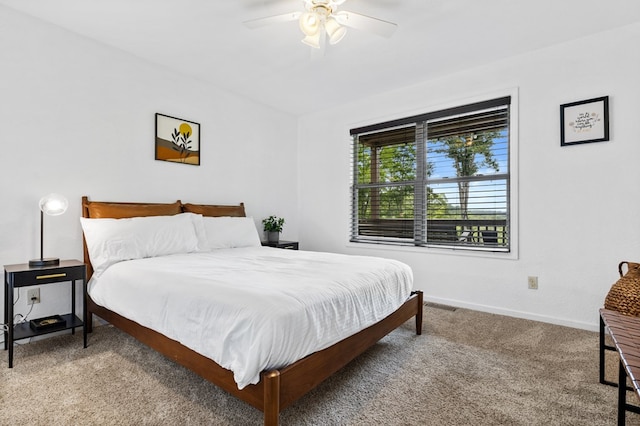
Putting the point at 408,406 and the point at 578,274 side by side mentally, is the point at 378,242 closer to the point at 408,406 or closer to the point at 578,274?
the point at 578,274

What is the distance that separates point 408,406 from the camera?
1.71m

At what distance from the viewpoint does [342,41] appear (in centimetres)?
288

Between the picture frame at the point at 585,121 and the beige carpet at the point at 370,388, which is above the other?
the picture frame at the point at 585,121

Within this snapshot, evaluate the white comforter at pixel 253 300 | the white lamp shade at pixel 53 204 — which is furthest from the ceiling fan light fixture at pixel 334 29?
the white lamp shade at pixel 53 204

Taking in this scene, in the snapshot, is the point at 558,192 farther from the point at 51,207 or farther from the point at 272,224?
the point at 51,207

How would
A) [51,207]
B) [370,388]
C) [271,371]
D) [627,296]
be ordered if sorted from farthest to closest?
[51,207]
[627,296]
[370,388]
[271,371]

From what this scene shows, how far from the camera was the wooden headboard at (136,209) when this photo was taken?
2797mm

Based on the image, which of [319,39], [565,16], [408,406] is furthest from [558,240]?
[319,39]

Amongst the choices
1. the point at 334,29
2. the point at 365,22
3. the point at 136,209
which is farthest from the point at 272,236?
the point at 365,22

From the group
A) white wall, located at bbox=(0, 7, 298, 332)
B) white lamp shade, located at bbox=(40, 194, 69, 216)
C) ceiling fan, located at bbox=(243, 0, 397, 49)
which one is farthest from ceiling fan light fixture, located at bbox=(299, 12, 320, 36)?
white lamp shade, located at bbox=(40, 194, 69, 216)

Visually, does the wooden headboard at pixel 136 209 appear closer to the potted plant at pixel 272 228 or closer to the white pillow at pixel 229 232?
the white pillow at pixel 229 232

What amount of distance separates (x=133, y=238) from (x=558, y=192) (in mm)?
3619

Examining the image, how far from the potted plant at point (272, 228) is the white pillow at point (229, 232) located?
61 centimetres

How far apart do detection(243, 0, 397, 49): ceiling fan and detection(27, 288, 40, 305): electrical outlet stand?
2.55 metres
